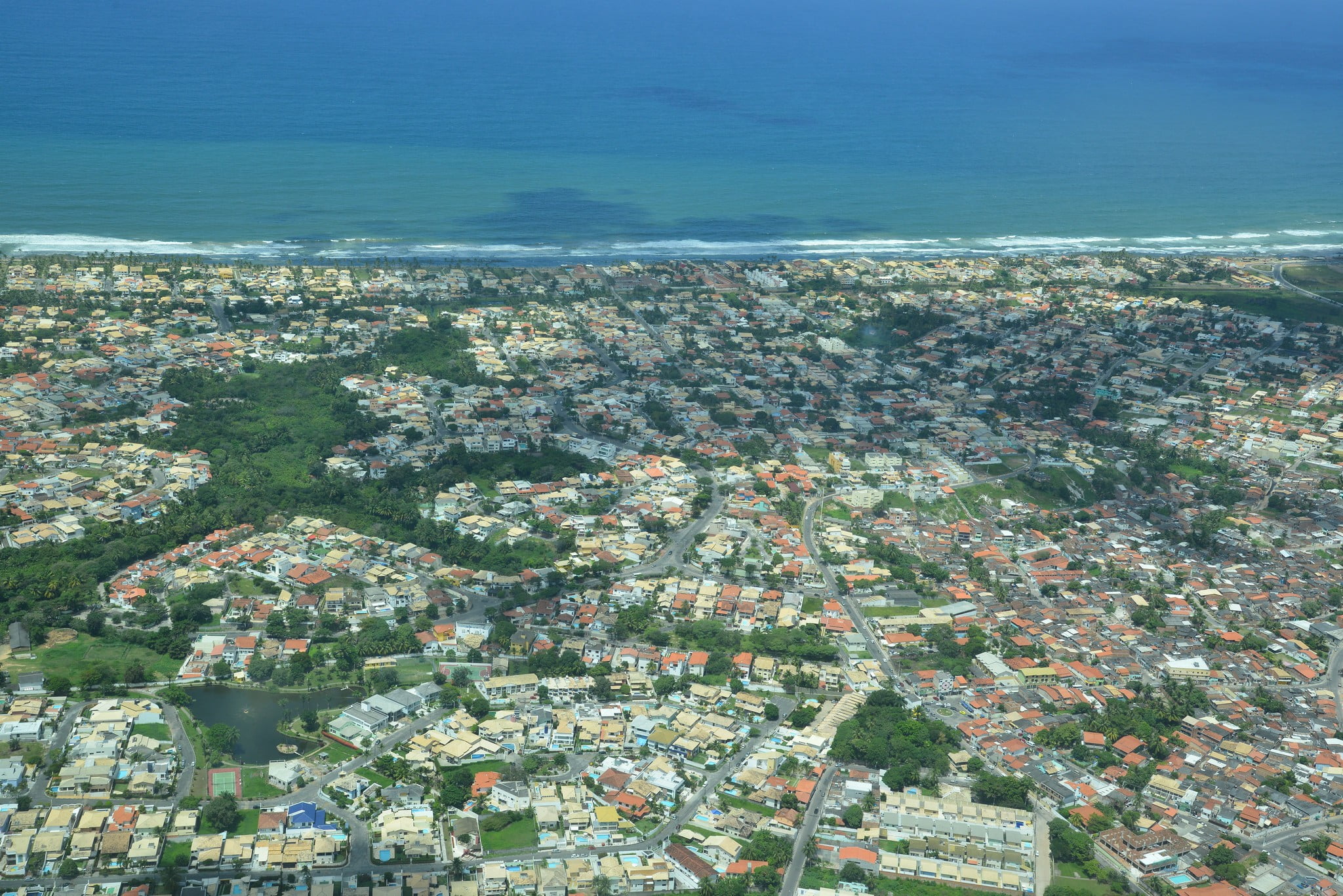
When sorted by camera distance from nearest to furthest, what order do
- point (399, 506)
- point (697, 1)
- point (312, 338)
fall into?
1. point (399, 506)
2. point (312, 338)
3. point (697, 1)

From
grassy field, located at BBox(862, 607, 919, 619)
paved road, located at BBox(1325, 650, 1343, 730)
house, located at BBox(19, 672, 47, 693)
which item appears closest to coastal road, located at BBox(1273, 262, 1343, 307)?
paved road, located at BBox(1325, 650, 1343, 730)

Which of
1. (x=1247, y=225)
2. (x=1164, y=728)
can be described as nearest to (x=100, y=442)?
(x=1164, y=728)

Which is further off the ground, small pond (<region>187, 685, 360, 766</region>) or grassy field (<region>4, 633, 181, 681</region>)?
grassy field (<region>4, 633, 181, 681</region>)

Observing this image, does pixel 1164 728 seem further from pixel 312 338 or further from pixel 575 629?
pixel 312 338

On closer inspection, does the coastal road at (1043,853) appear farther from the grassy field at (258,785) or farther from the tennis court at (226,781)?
the tennis court at (226,781)

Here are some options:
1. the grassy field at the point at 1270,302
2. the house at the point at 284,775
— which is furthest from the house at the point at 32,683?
the grassy field at the point at 1270,302

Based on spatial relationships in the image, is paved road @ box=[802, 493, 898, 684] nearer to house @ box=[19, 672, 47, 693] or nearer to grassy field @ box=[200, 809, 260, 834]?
grassy field @ box=[200, 809, 260, 834]
